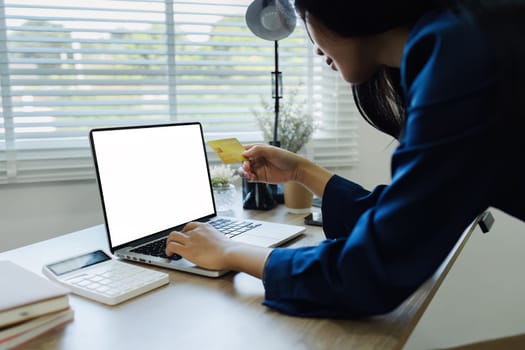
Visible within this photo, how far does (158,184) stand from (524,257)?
5.42 ft

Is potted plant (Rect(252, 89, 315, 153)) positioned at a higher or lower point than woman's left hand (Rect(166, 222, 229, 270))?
higher

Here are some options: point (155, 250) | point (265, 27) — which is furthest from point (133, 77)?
point (155, 250)

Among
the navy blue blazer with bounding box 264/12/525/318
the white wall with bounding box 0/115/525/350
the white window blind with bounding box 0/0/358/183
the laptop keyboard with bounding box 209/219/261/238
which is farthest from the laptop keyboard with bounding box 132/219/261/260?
the white wall with bounding box 0/115/525/350

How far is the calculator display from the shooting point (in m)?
0.92

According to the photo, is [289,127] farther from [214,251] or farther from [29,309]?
[29,309]

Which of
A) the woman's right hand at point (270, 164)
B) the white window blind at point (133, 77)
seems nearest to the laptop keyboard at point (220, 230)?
the woman's right hand at point (270, 164)

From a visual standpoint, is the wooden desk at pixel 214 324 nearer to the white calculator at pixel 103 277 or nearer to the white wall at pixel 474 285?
the white calculator at pixel 103 277

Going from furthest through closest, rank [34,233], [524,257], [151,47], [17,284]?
1. [524,257]
2. [151,47]
3. [34,233]
4. [17,284]

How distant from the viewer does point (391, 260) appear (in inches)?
25.5

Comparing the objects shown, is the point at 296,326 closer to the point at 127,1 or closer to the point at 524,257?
the point at 127,1

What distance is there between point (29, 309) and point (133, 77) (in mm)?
1185

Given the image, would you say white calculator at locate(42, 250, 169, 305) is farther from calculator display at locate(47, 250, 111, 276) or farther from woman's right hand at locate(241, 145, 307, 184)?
woman's right hand at locate(241, 145, 307, 184)

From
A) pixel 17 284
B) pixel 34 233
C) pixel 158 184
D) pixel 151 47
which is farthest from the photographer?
pixel 151 47

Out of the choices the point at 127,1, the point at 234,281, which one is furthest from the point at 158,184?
the point at 127,1
